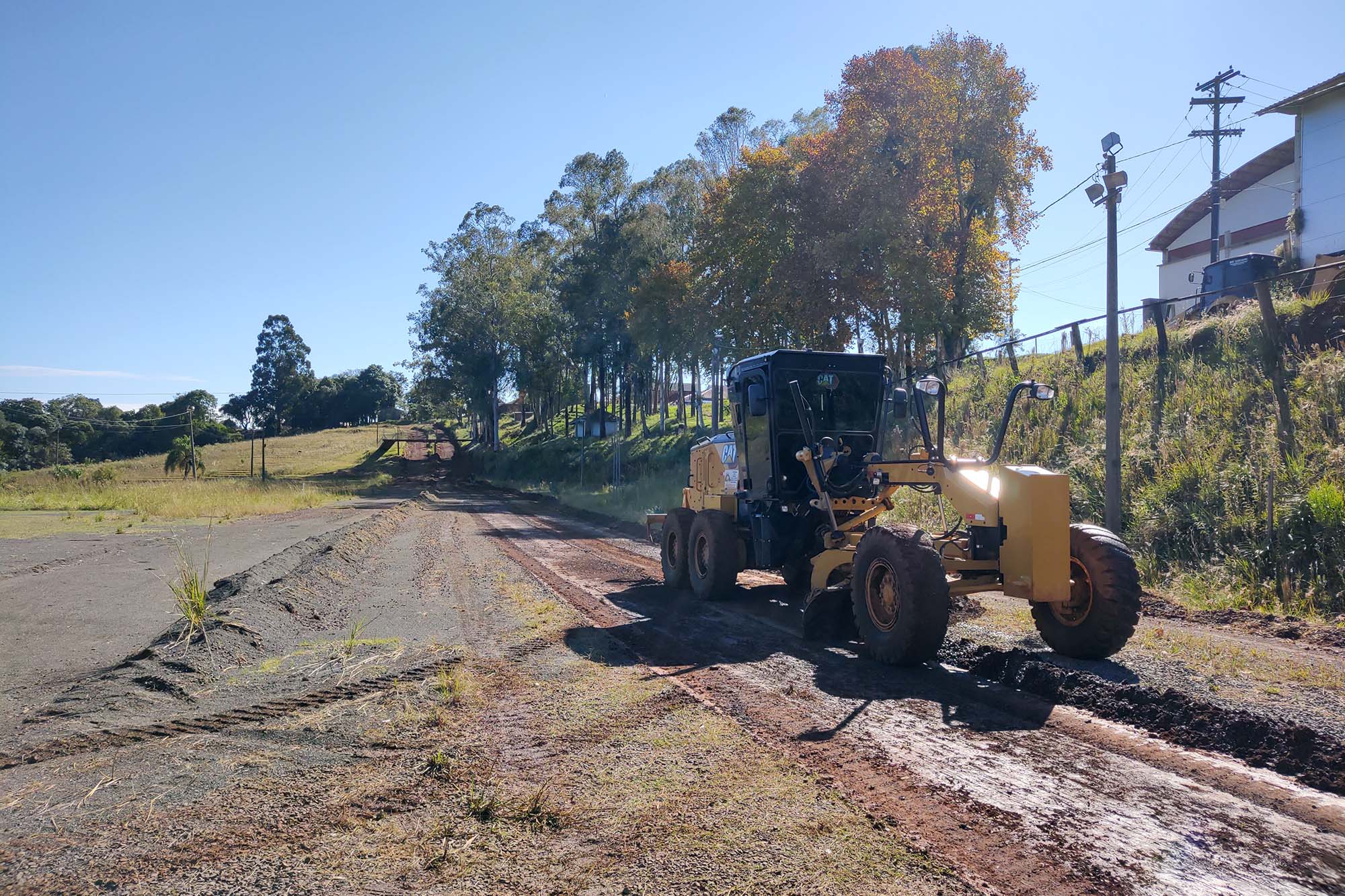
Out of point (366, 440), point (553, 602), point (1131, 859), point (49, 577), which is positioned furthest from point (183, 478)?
point (1131, 859)

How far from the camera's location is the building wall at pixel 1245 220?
33750 mm

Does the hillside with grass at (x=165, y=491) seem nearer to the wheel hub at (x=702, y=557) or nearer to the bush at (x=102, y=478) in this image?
the bush at (x=102, y=478)

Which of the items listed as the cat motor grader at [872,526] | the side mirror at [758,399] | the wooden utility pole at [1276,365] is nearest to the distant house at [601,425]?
the wooden utility pole at [1276,365]

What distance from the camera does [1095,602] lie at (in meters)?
6.83

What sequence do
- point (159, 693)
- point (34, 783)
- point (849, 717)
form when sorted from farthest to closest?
1. point (159, 693)
2. point (849, 717)
3. point (34, 783)

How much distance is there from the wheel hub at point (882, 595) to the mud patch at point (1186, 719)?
775 mm

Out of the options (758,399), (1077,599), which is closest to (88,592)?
(758,399)

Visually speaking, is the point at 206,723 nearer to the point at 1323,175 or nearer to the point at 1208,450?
the point at 1208,450

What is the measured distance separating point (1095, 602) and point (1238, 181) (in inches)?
1547

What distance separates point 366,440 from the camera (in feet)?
269

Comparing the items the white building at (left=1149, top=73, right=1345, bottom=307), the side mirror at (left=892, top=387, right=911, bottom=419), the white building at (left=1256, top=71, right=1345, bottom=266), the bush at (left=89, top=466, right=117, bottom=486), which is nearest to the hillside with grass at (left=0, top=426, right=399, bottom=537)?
the bush at (left=89, top=466, right=117, bottom=486)

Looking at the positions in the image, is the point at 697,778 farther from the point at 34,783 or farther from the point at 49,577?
the point at 49,577

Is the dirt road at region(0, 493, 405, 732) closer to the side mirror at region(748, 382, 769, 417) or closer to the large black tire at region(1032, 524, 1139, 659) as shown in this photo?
the side mirror at region(748, 382, 769, 417)

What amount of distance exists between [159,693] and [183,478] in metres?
50.1
